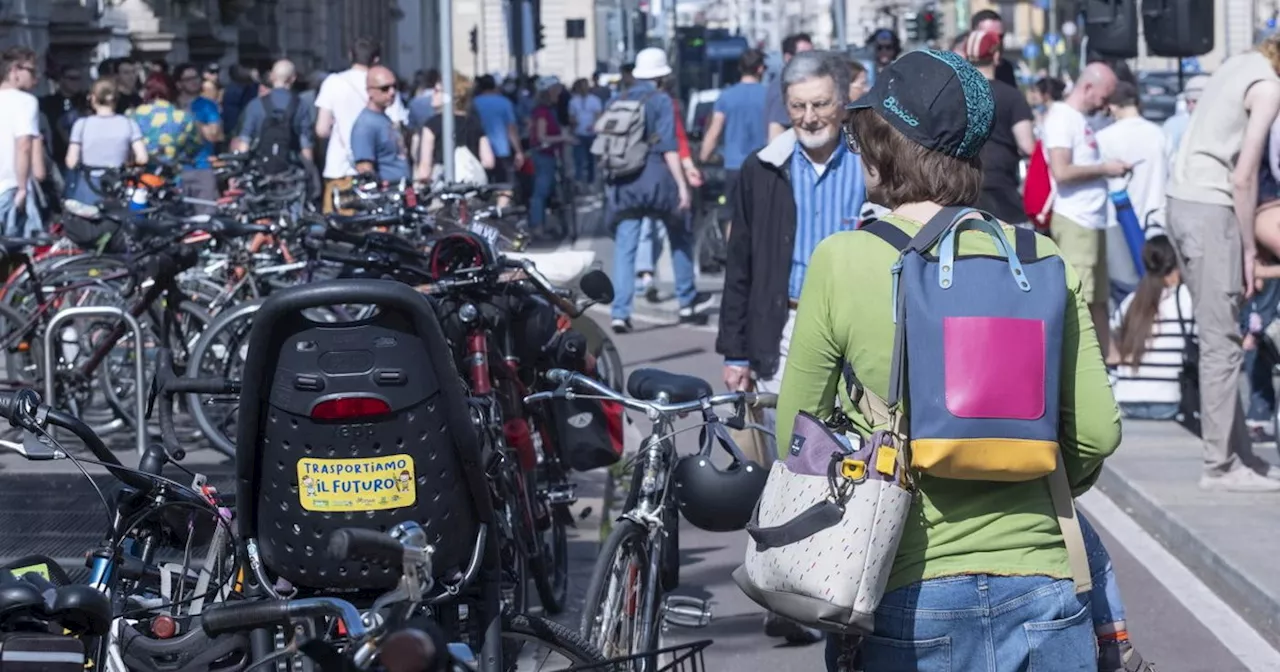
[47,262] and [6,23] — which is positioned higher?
A: [6,23]

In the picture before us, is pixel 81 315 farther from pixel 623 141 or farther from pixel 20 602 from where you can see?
pixel 20 602

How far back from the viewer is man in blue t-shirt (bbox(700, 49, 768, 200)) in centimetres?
1689

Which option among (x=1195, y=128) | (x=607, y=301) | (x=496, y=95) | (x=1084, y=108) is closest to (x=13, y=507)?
(x=607, y=301)

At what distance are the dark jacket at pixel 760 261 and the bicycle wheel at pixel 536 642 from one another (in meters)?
2.18

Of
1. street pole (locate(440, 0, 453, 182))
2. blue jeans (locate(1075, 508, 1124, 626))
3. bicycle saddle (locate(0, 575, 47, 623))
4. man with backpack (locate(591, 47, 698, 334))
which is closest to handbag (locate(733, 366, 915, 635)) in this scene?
blue jeans (locate(1075, 508, 1124, 626))

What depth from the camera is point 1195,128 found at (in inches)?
327

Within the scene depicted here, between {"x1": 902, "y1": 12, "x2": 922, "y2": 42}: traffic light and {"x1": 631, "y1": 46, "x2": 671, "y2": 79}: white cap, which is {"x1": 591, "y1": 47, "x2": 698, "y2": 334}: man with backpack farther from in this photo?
{"x1": 902, "y1": 12, "x2": 922, "y2": 42}: traffic light

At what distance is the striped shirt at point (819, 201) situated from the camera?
634 centimetres

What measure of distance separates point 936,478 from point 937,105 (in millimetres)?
598

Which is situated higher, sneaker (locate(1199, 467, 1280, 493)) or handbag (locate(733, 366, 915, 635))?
handbag (locate(733, 366, 915, 635))

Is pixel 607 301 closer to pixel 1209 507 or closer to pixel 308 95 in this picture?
pixel 1209 507

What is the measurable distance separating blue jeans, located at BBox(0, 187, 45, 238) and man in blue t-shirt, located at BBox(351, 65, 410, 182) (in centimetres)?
234

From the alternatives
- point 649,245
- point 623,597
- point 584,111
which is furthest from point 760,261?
point 584,111

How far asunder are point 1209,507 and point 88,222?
631 centimetres
